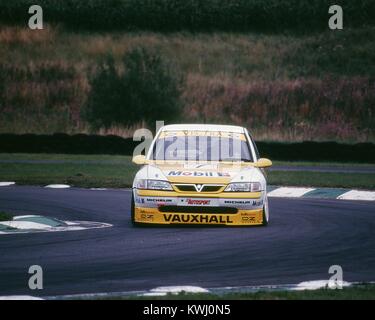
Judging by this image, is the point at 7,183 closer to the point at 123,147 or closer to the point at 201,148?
the point at 201,148

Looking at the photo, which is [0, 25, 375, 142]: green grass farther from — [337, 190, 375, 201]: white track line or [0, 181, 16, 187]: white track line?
[337, 190, 375, 201]: white track line

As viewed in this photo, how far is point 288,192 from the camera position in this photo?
22078mm

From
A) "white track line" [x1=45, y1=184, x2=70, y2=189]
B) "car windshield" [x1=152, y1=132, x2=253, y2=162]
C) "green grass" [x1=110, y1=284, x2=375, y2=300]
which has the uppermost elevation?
"car windshield" [x1=152, y1=132, x2=253, y2=162]

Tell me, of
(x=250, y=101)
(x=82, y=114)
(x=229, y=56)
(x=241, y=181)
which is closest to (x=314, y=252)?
(x=241, y=181)

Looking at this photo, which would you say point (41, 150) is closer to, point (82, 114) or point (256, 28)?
point (82, 114)

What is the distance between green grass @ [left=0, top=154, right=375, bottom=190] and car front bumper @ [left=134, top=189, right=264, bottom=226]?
8.27 meters

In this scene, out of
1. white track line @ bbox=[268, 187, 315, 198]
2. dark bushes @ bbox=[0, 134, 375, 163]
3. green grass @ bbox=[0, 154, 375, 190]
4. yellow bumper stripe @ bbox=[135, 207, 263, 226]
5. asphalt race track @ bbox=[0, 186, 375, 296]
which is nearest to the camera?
asphalt race track @ bbox=[0, 186, 375, 296]

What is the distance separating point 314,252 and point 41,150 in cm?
2135

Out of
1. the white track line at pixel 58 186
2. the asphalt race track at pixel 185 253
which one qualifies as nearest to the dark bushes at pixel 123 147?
the white track line at pixel 58 186

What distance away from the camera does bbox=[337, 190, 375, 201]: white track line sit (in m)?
20.9

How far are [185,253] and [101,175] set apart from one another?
46.4 ft

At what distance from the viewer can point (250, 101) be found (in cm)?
4725

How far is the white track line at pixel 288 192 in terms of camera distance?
21.5 metres

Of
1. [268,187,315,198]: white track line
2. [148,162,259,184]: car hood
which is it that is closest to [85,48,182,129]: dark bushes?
[268,187,315,198]: white track line
